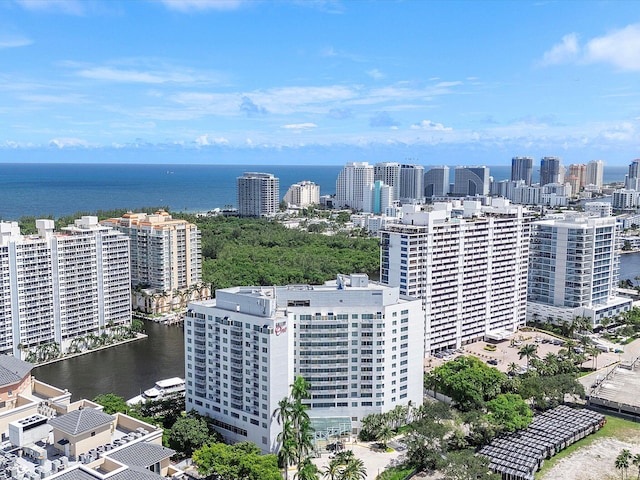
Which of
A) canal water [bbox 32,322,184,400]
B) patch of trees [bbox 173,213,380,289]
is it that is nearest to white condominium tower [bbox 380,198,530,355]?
canal water [bbox 32,322,184,400]

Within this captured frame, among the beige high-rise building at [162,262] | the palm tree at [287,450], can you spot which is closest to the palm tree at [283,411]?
the palm tree at [287,450]

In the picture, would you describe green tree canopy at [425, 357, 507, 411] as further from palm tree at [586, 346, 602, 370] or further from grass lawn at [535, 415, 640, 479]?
palm tree at [586, 346, 602, 370]

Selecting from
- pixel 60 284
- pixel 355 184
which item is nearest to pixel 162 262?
pixel 60 284

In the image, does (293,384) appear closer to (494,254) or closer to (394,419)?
(394,419)

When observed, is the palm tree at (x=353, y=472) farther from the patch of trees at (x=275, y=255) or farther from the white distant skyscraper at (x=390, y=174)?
the white distant skyscraper at (x=390, y=174)

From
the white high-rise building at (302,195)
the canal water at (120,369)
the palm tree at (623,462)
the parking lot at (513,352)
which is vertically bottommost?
the canal water at (120,369)
